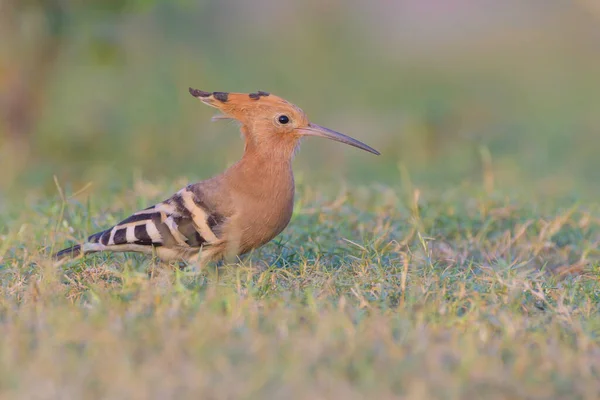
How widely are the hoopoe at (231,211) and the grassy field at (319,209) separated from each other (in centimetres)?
10

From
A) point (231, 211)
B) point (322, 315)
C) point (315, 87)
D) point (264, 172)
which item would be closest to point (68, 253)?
point (231, 211)

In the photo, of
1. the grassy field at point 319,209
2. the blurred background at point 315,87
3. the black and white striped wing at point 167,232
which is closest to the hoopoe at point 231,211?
the black and white striped wing at point 167,232

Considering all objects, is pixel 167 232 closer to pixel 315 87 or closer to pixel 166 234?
pixel 166 234

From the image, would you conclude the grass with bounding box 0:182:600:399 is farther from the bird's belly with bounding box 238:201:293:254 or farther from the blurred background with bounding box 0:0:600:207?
the blurred background with bounding box 0:0:600:207

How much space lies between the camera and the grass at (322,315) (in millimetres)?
2354

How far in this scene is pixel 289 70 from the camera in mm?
9898

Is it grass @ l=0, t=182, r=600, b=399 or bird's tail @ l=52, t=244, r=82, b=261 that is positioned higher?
grass @ l=0, t=182, r=600, b=399

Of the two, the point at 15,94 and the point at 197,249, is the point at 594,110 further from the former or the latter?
the point at 197,249

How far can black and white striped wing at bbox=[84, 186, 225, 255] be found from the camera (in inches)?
140

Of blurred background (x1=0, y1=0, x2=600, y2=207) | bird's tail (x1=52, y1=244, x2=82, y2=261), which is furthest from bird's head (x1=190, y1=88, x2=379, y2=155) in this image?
blurred background (x1=0, y1=0, x2=600, y2=207)

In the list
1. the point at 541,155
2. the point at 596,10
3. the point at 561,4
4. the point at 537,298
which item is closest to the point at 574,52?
the point at 561,4

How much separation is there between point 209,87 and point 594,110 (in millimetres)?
3537

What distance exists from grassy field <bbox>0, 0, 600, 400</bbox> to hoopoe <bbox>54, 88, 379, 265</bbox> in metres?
0.10

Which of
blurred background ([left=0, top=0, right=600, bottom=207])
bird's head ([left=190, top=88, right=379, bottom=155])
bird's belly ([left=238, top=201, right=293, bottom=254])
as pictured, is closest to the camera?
bird's belly ([left=238, top=201, right=293, bottom=254])
